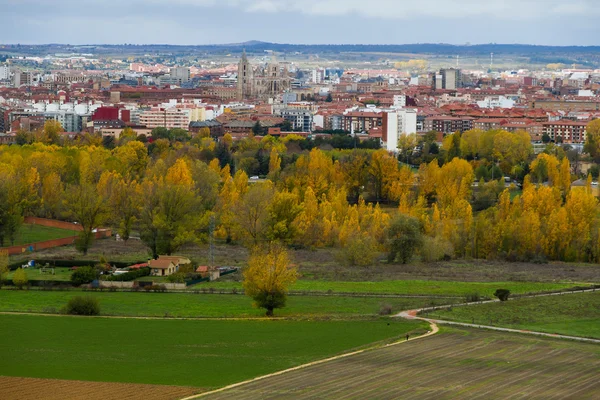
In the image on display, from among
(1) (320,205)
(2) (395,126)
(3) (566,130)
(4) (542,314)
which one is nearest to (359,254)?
(1) (320,205)

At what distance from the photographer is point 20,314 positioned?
23.9m

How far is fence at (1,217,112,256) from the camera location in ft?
110

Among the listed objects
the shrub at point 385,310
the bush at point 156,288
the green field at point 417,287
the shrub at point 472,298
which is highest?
the shrub at point 385,310

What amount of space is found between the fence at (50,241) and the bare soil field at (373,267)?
1.29ft

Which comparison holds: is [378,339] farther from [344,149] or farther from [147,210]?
[344,149]

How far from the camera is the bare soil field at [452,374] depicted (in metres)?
17.2

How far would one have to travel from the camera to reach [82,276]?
28.0 meters

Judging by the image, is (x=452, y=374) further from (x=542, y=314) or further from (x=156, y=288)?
(x=156, y=288)

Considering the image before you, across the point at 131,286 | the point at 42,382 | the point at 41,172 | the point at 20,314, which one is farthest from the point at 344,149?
the point at 42,382

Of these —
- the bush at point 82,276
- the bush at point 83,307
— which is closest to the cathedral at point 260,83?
the bush at point 82,276

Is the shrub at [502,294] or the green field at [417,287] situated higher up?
the shrub at [502,294]

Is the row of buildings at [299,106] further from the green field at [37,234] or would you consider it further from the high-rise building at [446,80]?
the green field at [37,234]

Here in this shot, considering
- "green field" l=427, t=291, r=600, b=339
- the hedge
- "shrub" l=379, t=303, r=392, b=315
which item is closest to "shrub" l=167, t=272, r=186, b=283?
the hedge

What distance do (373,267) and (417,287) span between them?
3.97 meters
